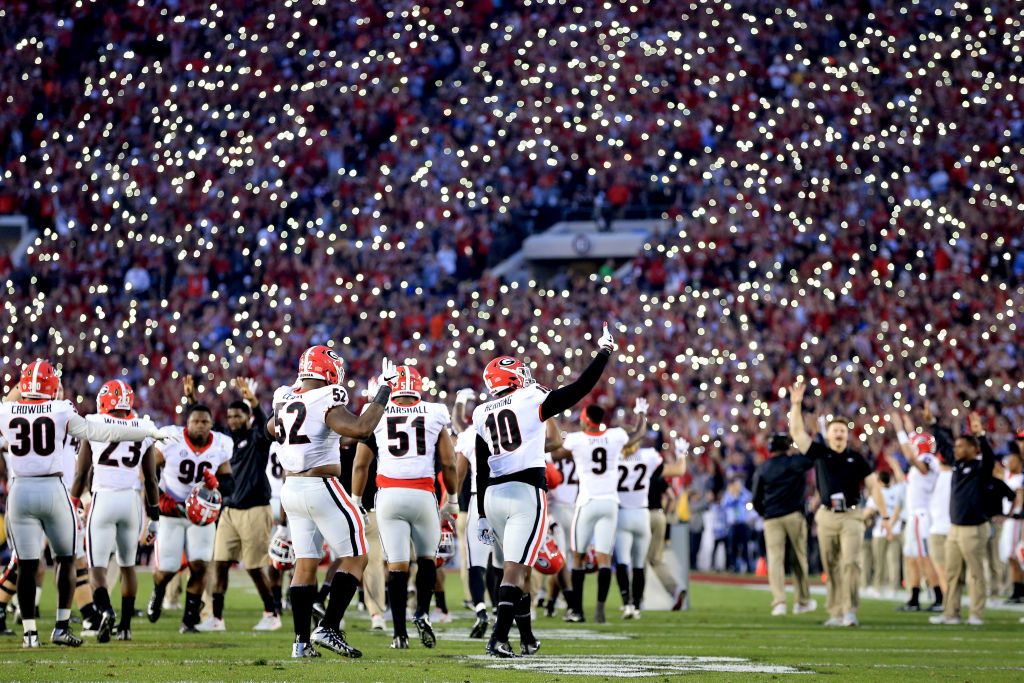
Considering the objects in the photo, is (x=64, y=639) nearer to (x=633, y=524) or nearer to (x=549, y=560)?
(x=549, y=560)

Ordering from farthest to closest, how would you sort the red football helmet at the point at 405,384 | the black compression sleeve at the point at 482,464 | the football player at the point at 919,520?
the football player at the point at 919,520 < the red football helmet at the point at 405,384 < the black compression sleeve at the point at 482,464

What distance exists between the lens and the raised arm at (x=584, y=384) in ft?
32.1

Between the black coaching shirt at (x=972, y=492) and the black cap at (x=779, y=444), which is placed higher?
the black cap at (x=779, y=444)

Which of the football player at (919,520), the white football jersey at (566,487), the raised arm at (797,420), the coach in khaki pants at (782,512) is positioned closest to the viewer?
the raised arm at (797,420)

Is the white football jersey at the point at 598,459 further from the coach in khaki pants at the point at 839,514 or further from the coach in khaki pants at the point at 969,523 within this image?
the coach in khaki pants at the point at 969,523

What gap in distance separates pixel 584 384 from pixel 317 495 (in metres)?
1.85

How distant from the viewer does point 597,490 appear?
15.0 m

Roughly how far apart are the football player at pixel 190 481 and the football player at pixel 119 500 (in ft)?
3.60

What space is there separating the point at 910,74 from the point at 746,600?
55.5 feet

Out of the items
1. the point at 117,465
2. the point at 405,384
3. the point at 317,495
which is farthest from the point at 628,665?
the point at 117,465

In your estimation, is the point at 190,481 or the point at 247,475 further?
the point at 247,475

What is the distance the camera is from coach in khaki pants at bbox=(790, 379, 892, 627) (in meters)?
15.0

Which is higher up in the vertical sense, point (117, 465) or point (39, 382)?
point (39, 382)

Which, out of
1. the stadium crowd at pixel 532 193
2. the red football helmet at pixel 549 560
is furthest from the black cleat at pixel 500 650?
the stadium crowd at pixel 532 193
